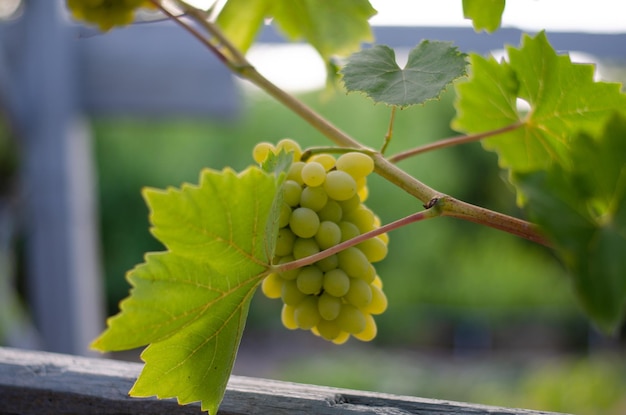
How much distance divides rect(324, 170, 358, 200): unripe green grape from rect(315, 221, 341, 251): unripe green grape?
0.5 inches

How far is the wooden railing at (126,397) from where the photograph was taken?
0.31 m

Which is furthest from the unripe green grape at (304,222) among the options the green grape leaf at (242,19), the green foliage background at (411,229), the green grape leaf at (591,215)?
the green foliage background at (411,229)

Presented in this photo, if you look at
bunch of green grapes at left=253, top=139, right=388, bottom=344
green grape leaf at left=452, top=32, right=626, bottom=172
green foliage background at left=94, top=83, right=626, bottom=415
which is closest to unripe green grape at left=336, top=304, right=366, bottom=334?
bunch of green grapes at left=253, top=139, right=388, bottom=344

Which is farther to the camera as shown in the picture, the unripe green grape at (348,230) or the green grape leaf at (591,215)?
the unripe green grape at (348,230)

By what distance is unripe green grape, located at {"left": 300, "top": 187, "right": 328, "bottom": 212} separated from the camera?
0.28 m

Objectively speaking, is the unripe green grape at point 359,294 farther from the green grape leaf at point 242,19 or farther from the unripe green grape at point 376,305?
the green grape leaf at point 242,19

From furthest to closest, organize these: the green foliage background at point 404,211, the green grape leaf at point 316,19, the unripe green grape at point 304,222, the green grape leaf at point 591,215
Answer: the green foliage background at point 404,211 → the green grape leaf at point 316,19 → the unripe green grape at point 304,222 → the green grape leaf at point 591,215

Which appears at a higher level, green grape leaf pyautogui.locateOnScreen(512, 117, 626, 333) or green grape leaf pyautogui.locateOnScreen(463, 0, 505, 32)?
green grape leaf pyautogui.locateOnScreen(463, 0, 505, 32)

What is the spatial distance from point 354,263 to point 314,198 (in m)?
0.03

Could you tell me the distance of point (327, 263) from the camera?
0.91ft

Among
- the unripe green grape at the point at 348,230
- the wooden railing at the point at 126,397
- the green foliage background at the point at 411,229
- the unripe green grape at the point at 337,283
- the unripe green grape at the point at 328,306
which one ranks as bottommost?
the green foliage background at the point at 411,229

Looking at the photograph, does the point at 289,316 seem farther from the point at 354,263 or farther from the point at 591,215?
the point at 591,215

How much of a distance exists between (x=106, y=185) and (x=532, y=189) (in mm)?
4000

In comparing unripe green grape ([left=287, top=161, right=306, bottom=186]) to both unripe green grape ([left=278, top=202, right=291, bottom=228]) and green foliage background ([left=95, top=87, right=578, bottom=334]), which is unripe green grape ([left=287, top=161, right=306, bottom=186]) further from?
green foliage background ([left=95, top=87, right=578, bottom=334])
